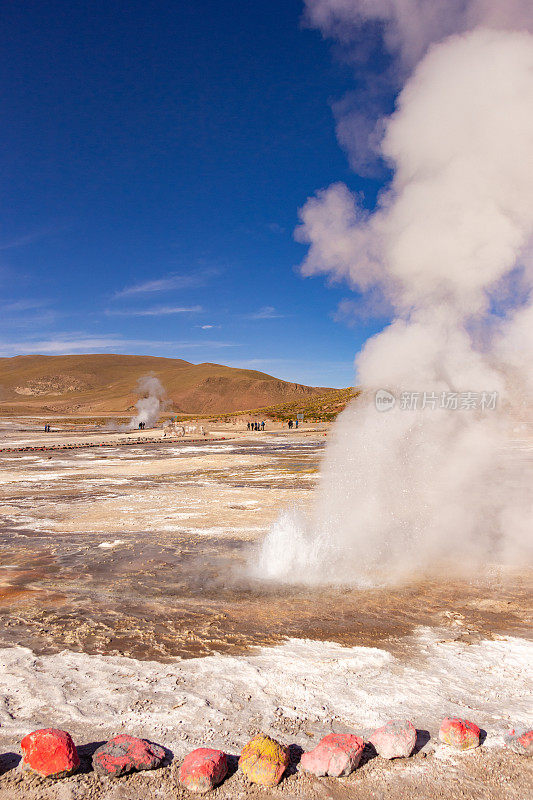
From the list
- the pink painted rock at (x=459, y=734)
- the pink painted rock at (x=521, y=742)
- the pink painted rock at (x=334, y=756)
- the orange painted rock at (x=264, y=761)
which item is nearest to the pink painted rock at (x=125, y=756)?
the orange painted rock at (x=264, y=761)

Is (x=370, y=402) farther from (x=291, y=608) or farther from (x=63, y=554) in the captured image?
(x=63, y=554)

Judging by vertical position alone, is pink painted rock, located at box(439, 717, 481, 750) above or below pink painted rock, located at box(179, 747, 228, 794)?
above

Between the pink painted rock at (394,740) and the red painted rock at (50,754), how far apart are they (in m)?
2.22

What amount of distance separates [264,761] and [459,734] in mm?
1522

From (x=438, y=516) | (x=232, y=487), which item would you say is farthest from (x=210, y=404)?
(x=438, y=516)

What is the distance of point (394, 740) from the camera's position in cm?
361

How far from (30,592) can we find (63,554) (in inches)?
88.2

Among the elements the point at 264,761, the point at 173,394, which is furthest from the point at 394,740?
the point at 173,394

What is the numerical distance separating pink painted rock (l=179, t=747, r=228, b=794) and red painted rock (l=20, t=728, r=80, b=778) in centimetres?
80

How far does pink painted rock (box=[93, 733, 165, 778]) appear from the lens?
3395 mm

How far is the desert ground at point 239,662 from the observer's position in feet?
11.3

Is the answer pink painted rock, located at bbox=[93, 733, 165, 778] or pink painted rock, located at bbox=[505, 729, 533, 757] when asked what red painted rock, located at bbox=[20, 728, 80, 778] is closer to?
pink painted rock, located at bbox=[93, 733, 165, 778]

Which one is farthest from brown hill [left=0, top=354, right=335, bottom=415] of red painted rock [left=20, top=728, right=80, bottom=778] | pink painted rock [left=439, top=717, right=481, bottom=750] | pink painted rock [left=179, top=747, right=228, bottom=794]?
pink painted rock [left=439, top=717, right=481, bottom=750]

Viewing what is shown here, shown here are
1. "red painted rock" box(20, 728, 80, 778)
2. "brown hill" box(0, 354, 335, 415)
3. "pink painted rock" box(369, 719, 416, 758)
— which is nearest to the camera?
"red painted rock" box(20, 728, 80, 778)
